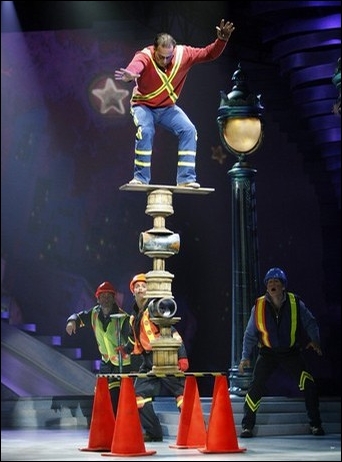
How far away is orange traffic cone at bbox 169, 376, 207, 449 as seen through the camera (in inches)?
305

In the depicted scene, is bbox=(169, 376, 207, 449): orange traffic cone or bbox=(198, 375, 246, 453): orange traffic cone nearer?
bbox=(198, 375, 246, 453): orange traffic cone

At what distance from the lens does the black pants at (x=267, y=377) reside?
8.52m

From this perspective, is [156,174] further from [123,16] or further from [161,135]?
[123,16]

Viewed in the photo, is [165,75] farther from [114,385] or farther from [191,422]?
[114,385]

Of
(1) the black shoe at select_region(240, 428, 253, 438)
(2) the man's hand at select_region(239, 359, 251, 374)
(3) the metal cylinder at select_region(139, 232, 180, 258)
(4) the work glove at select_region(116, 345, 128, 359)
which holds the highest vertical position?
(3) the metal cylinder at select_region(139, 232, 180, 258)

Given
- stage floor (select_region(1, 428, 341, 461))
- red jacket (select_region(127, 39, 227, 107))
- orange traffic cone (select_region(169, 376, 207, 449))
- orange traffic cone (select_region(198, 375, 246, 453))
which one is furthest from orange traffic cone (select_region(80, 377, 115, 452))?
red jacket (select_region(127, 39, 227, 107))

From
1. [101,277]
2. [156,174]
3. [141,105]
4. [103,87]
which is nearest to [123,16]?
[103,87]

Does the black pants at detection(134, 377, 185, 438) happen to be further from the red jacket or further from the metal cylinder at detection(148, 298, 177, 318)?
the red jacket

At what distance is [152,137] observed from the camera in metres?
7.73

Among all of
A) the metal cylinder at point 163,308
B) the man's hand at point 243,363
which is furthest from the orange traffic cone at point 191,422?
the man's hand at point 243,363

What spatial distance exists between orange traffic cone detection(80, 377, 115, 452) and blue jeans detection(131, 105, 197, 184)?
1.42 meters

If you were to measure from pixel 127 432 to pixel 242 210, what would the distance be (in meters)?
2.79

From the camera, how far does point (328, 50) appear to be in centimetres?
934

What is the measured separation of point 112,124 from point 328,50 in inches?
114
